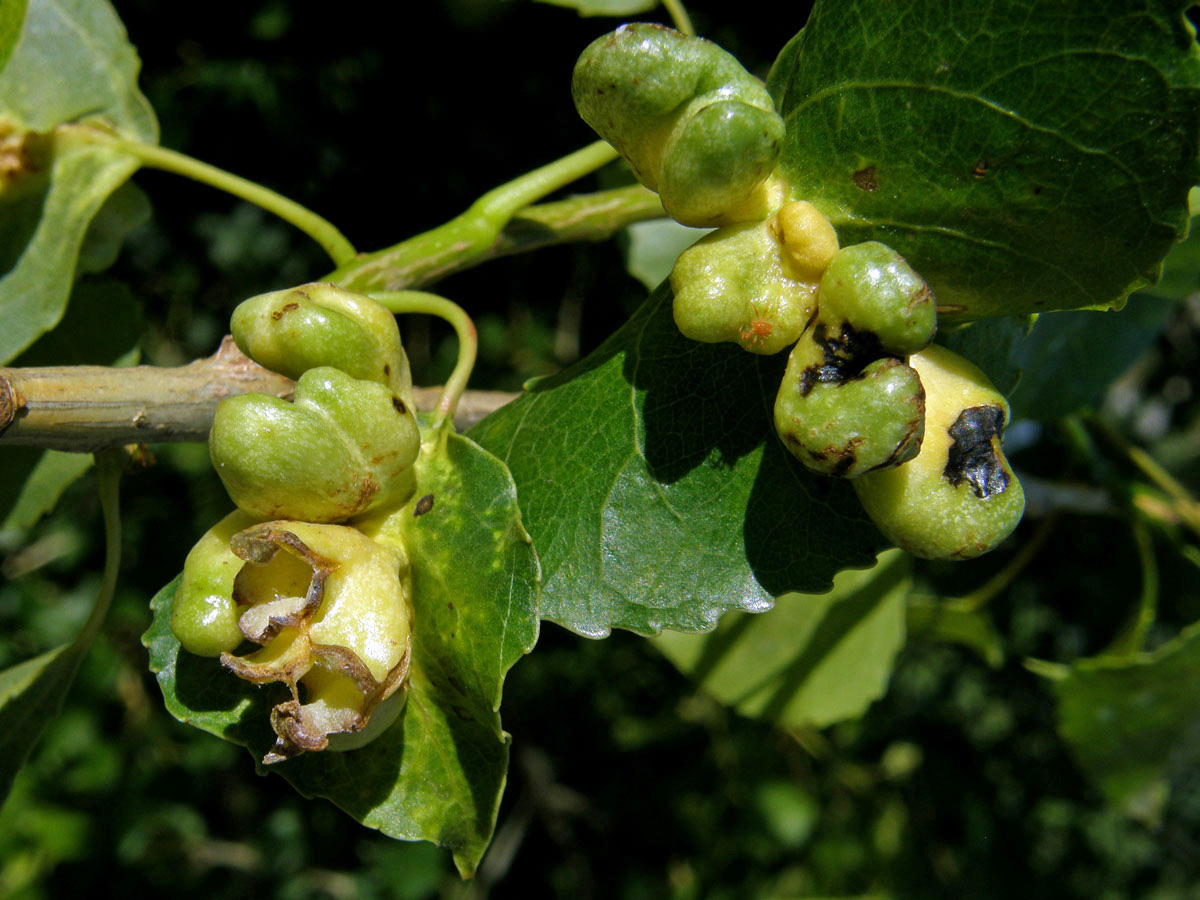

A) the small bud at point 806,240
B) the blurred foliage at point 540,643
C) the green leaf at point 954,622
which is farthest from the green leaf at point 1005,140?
the green leaf at point 954,622

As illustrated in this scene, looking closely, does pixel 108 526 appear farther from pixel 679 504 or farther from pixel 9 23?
pixel 679 504

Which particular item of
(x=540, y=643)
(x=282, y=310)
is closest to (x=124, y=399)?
(x=282, y=310)

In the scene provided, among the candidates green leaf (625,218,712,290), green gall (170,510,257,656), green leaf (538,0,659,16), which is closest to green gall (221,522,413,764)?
green gall (170,510,257,656)

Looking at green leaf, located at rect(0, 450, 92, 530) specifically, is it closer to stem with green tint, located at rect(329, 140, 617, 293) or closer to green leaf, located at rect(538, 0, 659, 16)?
stem with green tint, located at rect(329, 140, 617, 293)

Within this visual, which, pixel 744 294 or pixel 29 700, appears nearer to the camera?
pixel 744 294

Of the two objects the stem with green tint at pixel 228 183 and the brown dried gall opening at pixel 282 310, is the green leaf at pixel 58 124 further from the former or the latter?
the brown dried gall opening at pixel 282 310

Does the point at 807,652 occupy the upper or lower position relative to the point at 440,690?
lower
